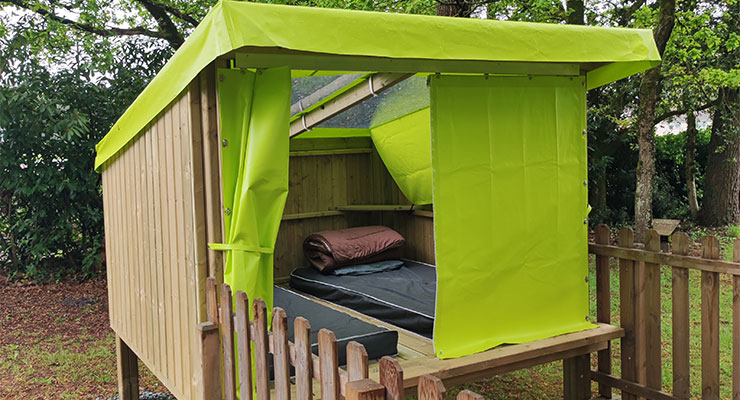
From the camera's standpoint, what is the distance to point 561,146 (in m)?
3.92

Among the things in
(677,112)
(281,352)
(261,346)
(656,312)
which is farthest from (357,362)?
(677,112)

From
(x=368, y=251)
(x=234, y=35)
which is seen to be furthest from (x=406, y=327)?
(x=234, y=35)

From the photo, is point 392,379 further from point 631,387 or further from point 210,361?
point 631,387

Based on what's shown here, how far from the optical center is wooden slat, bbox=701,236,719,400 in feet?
11.7

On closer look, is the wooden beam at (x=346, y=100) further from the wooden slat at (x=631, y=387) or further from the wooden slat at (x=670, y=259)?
the wooden slat at (x=631, y=387)

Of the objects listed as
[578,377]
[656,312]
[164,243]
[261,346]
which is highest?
[164,243]

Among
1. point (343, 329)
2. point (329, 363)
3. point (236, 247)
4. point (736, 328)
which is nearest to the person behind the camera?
point (329, 363)

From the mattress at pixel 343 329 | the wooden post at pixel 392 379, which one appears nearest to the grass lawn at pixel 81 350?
the mattress at pixel 343 329

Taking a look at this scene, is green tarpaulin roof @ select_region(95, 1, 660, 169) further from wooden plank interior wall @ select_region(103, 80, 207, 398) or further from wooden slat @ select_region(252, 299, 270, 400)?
wooden slat @ select_region(252, 299, 270, 400)

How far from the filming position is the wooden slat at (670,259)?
346 centimetres

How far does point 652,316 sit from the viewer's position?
396 cm

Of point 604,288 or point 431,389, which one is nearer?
point 431,389

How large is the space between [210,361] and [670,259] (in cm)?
255

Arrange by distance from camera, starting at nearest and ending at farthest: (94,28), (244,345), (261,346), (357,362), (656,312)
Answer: (357,362)
(261,346)
(244,345)
(656,312)
(94,28)
